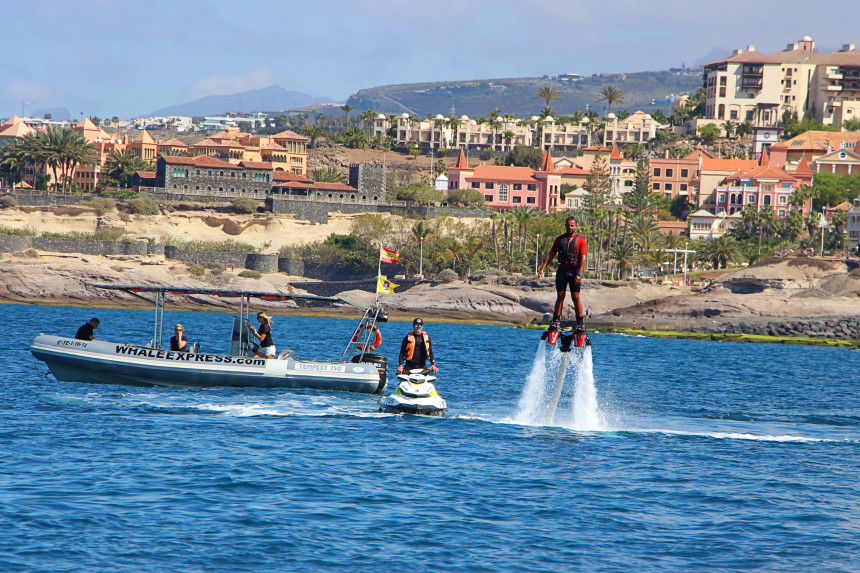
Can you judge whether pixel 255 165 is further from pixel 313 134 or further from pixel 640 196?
pixel 640 196

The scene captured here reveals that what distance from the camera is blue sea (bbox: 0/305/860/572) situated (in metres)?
16.2

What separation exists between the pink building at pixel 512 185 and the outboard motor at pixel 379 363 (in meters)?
124

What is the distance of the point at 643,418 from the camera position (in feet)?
102

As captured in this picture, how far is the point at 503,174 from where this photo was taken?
160 m

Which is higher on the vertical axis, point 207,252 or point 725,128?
point 725,128

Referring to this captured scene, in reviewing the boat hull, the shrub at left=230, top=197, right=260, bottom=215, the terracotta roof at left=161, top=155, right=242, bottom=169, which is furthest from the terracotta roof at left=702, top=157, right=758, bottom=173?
the boat hull

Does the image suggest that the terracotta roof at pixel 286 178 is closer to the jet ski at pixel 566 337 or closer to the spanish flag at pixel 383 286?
the spanish flag at pixel 383 286

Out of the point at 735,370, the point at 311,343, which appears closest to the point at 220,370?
the point at 311,343

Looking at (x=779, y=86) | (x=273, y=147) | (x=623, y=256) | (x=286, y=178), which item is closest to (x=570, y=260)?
(x=623, y=256)

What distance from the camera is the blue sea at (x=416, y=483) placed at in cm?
1619

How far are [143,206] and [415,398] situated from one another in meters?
99.1

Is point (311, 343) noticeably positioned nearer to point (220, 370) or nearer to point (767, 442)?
point (220, 370)

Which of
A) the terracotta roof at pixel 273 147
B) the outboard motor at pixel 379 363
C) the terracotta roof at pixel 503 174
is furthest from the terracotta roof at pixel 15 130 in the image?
the outboard motor at pixel 379 363

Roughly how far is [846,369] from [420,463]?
4470cm
